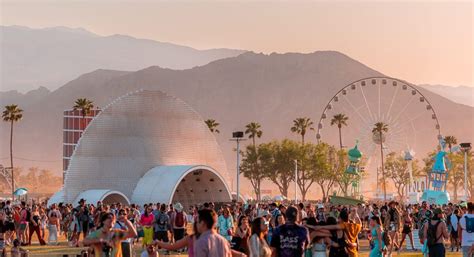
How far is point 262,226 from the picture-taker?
1580 centimetres

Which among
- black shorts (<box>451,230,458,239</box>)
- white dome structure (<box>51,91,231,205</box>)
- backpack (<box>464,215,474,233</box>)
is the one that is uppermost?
white dome structure (<box>51,91,231,205</box>)

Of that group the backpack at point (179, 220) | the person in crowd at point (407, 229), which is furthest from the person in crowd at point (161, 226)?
the person in crowd at point (407, 229)

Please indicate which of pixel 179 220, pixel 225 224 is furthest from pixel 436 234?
pixel 179 220

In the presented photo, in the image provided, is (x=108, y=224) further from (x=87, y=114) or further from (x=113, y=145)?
(x=87, y=114)

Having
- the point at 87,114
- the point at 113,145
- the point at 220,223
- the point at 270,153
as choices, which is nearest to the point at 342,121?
the point at 270,153

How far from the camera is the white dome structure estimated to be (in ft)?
253

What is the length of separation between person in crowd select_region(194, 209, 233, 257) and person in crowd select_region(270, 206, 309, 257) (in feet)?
10.1

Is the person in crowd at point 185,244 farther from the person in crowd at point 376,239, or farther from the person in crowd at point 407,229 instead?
the person in crowd at point 407,229

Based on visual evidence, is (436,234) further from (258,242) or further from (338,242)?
(258,242)

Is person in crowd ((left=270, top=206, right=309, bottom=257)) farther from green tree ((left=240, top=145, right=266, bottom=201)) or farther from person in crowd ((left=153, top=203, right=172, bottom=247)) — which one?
green tree ((left=240, top=145, right=266, bottom=201))

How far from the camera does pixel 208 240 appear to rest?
444 inches

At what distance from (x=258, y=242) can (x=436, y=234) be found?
562cm

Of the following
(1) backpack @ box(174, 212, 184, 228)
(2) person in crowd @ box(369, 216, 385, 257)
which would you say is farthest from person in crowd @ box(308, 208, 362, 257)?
(1) backpack @ box(174, 212, 184, 228)

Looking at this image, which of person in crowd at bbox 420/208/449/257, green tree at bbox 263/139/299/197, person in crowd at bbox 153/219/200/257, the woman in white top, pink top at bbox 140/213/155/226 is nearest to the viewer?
person in crowd at bbox 153/219/200/257
